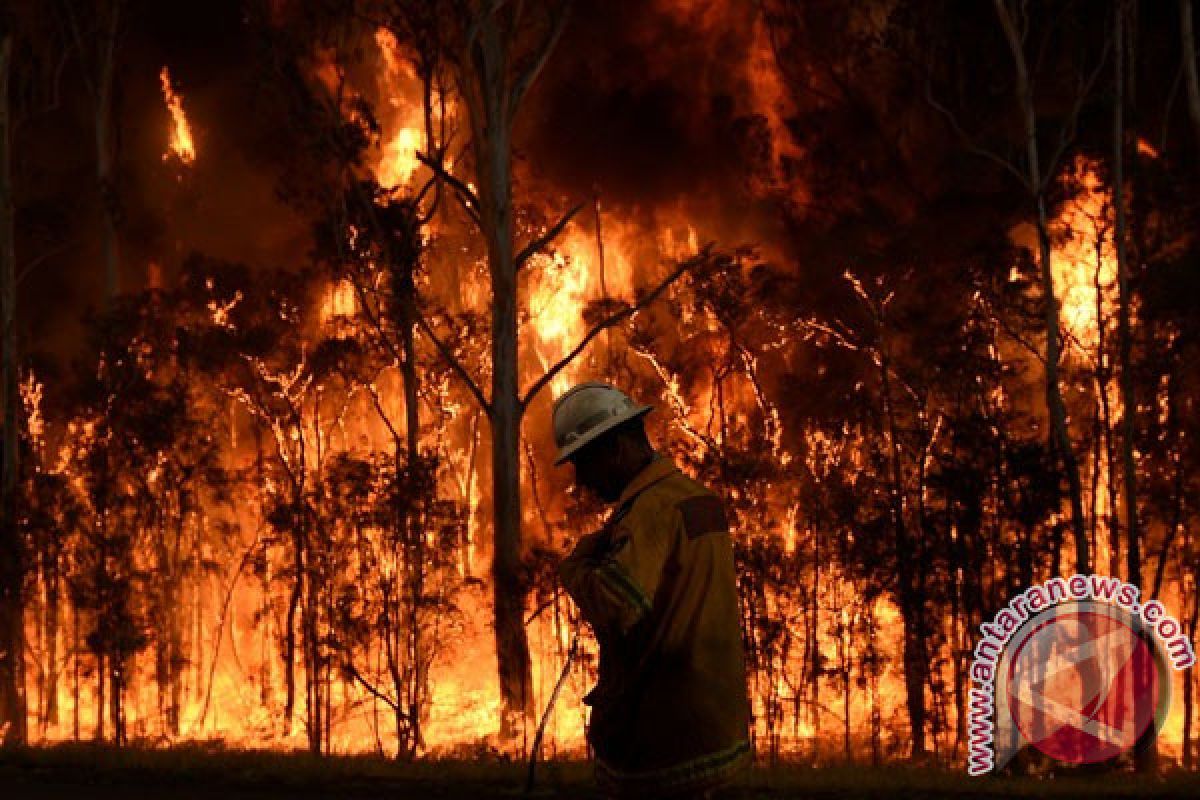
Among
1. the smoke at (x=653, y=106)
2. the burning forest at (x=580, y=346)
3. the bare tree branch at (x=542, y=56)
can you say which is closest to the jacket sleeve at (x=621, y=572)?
the burning forest at (x=580, y=346)

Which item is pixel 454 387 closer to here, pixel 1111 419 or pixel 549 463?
pixel 549 463

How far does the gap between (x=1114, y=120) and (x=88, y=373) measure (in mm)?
16888

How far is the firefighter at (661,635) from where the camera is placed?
4.01 metres

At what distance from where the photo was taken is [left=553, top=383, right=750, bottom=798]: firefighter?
4008mm

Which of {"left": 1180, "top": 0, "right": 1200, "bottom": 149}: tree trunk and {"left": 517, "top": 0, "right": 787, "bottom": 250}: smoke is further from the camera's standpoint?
{"left": 517, "top": 0, "right": 787, "bottom": 250}: smoke

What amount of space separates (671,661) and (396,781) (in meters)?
8.34

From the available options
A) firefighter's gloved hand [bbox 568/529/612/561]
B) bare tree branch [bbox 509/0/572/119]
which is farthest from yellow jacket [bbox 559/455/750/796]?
bare tree branch [bbox 509/0/572/119]

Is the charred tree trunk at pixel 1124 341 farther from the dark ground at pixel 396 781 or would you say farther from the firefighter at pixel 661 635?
the firefighter at pixel 661 635

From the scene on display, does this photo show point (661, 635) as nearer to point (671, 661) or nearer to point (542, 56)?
point (671, 661)

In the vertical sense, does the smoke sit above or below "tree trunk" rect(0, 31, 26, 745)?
above

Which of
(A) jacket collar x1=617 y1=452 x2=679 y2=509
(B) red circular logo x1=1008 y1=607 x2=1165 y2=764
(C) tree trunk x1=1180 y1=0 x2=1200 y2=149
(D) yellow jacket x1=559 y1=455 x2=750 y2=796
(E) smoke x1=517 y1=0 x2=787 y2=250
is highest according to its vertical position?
(E) smoke x1=517 y1=0 x2=787 y2=250

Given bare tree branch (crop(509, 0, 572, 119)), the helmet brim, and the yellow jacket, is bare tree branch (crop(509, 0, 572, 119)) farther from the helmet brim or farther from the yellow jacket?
the yellow jacket

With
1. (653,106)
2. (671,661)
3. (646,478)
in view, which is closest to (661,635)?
(671,661)

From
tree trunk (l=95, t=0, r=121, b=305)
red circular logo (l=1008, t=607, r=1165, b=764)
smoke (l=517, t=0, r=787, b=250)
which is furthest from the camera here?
tree trunk (l=95, t=0, r=121, b=305)
